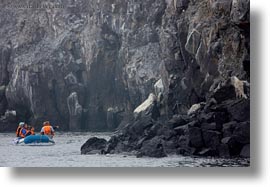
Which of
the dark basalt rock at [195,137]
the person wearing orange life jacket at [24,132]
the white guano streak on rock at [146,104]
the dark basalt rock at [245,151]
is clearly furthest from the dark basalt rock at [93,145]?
the dark basalt rock at [245,151]

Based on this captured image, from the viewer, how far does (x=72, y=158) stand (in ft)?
37.2

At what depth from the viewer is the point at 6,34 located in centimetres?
1159

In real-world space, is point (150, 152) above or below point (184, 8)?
below

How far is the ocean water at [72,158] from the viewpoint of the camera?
11195 millimetres

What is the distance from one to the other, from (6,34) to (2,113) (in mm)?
944

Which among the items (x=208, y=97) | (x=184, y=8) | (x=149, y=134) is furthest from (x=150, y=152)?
(x=184, y=8)

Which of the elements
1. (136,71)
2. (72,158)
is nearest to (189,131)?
(136,71)

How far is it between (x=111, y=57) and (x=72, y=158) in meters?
1.29

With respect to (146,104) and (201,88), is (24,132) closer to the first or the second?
(146,104)

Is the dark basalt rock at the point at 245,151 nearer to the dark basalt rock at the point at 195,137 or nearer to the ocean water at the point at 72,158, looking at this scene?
the ocean water at the point at 72,158

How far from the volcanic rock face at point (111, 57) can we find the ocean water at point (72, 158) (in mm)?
208

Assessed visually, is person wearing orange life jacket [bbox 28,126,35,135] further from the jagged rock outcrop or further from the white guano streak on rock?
the white guano streak on rock

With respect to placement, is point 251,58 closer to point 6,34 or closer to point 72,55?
point 72,55

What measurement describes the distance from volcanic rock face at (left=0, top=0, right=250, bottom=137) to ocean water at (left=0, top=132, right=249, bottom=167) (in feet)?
0.68
